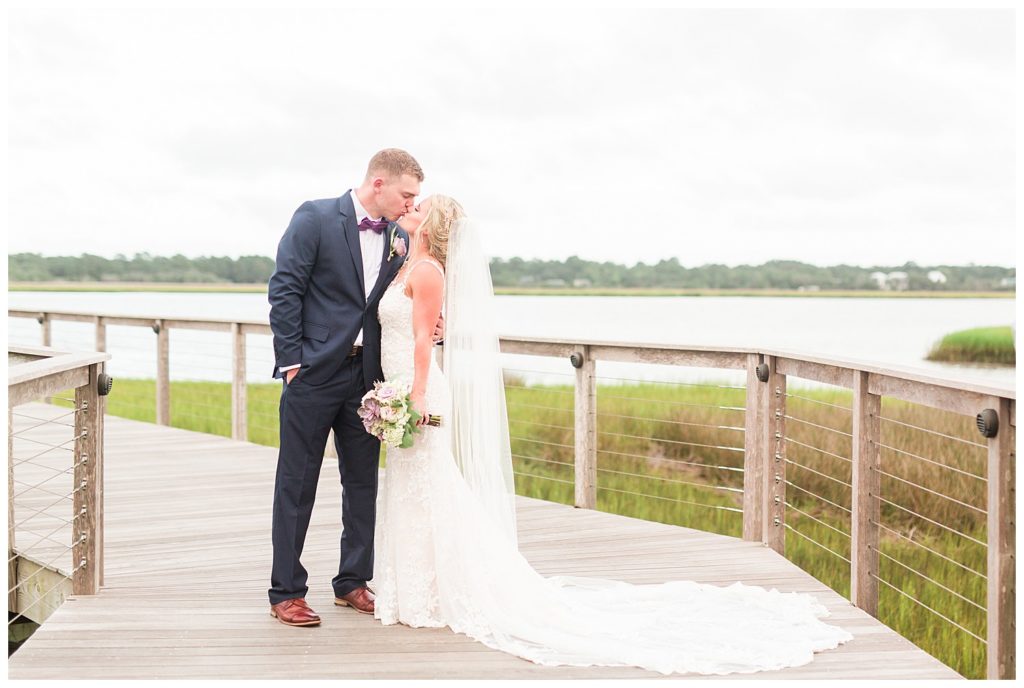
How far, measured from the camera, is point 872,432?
4.02 meters

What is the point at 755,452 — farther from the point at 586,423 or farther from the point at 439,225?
the point at 439,225

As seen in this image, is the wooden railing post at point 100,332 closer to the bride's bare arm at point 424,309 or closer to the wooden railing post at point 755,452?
the wooden railing post at point 755,452

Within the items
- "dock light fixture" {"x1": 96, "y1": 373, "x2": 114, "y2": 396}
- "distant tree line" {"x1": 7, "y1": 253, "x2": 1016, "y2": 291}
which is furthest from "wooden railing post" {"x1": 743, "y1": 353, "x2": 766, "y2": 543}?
"distant tree line" {"x1": 7, "y1": 253, "x2": 1016, "y2": 291}

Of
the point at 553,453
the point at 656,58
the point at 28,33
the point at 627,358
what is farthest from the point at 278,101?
the point at 627,358

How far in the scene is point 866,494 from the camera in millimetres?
4008

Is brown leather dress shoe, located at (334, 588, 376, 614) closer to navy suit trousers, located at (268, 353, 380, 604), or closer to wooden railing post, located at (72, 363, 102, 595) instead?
navy suit trousers, located at (268, 353, 380, 604)

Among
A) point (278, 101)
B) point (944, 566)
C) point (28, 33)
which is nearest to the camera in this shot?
point (944, 566)

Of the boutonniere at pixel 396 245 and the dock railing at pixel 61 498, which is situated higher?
the boutonniere at pixel 396 245

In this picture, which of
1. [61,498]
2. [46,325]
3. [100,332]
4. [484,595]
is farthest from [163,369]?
[484,595]

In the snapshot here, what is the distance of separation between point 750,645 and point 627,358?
2.38 m

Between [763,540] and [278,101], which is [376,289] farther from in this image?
[278,101]

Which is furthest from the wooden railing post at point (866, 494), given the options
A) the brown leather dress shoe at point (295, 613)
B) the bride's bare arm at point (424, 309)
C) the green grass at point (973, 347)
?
the green grass at point (973, 347)

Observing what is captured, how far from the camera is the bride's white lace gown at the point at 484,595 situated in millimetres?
3582

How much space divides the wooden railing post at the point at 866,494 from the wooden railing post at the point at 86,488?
2985mm
